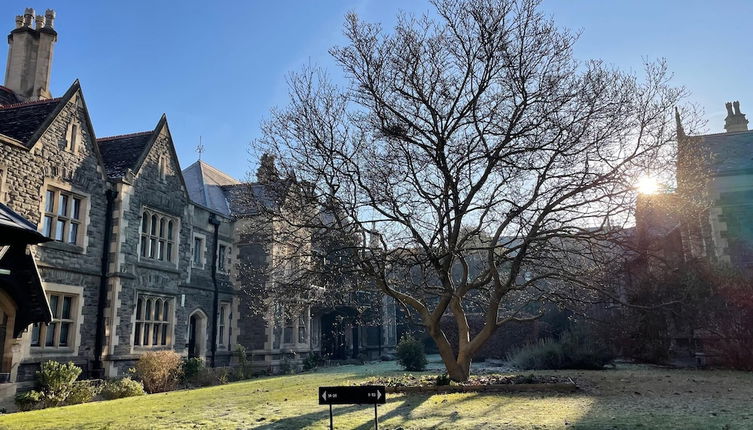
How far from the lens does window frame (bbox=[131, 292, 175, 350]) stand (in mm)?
18828

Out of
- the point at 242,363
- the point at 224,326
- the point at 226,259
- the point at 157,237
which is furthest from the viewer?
the point at 226,259

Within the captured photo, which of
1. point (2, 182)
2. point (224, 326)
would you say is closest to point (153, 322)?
point (224, 326)

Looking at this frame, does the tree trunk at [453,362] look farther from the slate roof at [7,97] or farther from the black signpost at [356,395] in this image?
the slate roof at [7,97]

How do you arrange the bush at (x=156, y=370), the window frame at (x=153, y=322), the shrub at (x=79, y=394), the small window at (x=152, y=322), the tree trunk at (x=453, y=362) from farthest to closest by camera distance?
the small window at (x=152, y=322) → the window frame at (x=153, y=322) → the bush at (x=156, y=370) → the shrub at (x=79, y=394) → the tree trunk at (x=453, y=362)

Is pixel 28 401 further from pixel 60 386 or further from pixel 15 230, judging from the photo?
pixel 15 230

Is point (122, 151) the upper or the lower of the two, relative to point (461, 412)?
upper

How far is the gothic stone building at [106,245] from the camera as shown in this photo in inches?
597

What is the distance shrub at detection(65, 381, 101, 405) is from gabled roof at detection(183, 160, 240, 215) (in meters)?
12.0

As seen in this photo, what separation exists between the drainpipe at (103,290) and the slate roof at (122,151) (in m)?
1.15

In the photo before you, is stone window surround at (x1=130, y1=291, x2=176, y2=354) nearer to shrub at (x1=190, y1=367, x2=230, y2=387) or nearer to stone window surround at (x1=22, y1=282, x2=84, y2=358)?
shrub at (x1=190, y1=367, x2=230, y2=387)

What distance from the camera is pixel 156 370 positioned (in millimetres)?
16531

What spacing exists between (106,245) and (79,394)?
5.22m

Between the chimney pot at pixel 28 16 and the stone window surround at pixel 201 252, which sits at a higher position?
the chimney pot at pixel 28 16

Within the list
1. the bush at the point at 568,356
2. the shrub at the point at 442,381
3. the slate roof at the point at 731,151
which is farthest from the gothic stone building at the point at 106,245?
the slate roof at the point at 731,151
